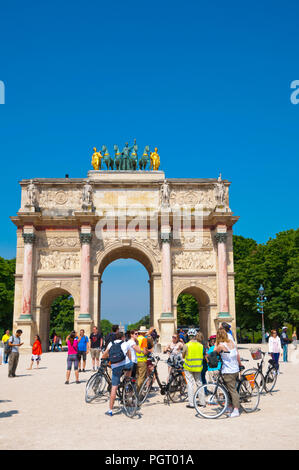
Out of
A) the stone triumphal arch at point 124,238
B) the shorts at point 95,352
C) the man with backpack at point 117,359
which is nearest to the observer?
the man with backpack at point 117,359

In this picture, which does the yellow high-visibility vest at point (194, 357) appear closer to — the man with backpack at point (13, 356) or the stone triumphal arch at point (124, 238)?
the man with backpack at point (13, 356)

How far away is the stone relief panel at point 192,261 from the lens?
36.7 m

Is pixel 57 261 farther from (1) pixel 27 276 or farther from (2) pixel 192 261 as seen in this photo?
(2) pixel 192 261

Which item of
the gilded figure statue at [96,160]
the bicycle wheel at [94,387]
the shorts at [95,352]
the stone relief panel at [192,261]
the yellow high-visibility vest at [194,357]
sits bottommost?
the bicycle wheel at [94,387]

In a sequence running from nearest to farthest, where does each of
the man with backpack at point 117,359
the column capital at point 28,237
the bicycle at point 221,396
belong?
the bicycle at point 221,396, the man with backpack at point 117,359, the column capital at point 28,237

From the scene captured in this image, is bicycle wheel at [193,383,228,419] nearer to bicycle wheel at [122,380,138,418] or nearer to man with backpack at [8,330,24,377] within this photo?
bicycle wheel at [122,380,138,418]

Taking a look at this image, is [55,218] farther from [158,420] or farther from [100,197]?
[158,420]

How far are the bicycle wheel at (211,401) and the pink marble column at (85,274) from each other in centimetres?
2424

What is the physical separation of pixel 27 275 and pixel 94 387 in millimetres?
24044

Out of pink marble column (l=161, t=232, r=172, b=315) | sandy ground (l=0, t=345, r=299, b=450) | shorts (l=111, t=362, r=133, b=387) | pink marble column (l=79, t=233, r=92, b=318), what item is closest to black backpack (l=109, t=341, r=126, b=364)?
shorts (l=111, t=362, r=133, b=387)

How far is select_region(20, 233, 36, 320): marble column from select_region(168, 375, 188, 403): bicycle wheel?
23515 mm

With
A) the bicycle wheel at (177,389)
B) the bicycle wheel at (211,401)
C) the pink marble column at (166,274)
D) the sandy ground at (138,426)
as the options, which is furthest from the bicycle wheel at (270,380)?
the pink marble column at (166,274)
